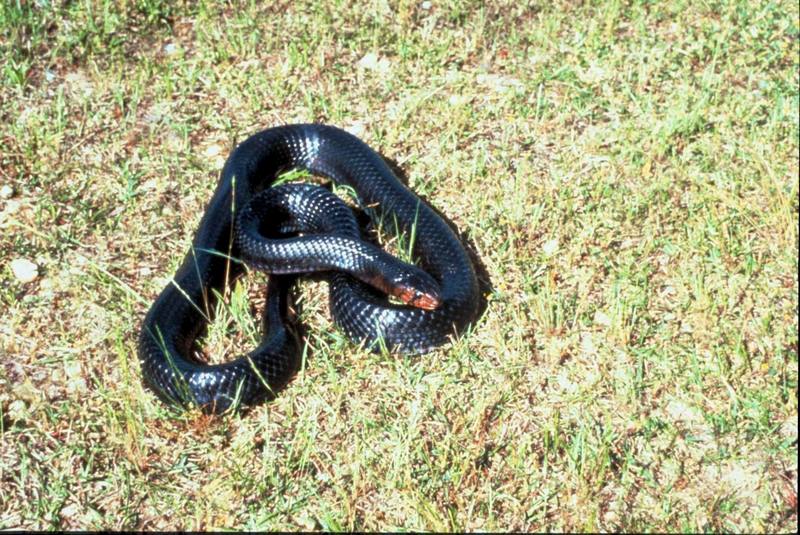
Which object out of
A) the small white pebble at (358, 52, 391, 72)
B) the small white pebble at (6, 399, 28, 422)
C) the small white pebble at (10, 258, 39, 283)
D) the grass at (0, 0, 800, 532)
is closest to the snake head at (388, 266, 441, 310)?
the grass at (0, 0, 800, 532)

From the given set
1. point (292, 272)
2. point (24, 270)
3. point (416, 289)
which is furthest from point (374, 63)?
point (24, 270)

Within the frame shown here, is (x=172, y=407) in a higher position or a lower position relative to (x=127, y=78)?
lower

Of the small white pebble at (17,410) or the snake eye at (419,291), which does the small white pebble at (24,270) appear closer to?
the small white pebble at (17,410)

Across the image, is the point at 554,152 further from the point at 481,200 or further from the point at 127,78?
the point at 127,78

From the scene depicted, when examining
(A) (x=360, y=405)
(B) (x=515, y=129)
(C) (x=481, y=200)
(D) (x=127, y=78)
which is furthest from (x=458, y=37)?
(A) (x=360, y=405)

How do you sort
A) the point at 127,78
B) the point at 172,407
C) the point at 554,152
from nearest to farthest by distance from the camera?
the point at 172,407, the point at 554,152, the point at 127,78

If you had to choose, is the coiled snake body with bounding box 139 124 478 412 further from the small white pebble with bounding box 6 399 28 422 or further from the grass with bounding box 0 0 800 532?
the small white pebble with bounding box 6 399 28 422

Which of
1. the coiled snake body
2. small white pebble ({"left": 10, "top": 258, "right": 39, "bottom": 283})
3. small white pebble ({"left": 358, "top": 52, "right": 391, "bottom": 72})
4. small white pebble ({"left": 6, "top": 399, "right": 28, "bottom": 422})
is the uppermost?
small white pebble ({"left": 358, "top": 52, "right": 391, "bottom": 72})
